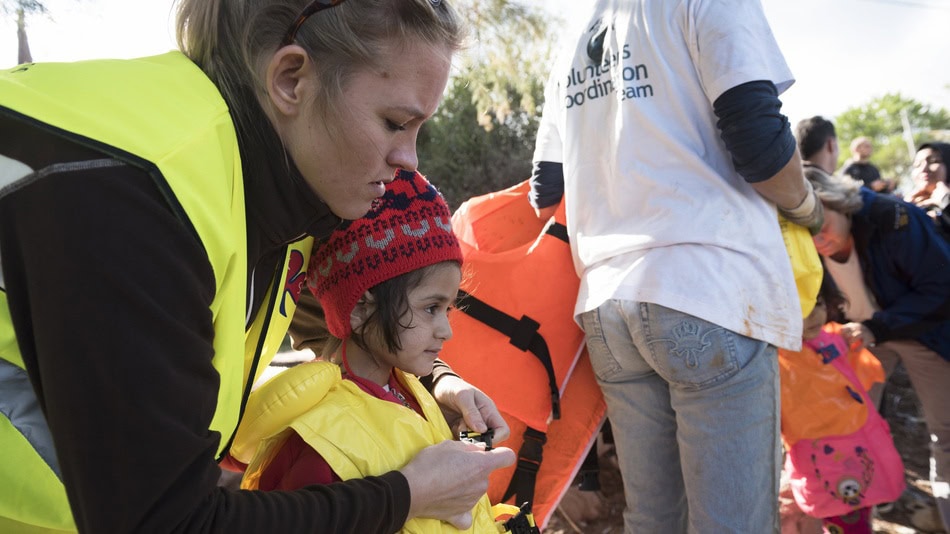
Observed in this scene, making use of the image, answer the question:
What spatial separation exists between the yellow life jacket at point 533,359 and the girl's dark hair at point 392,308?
649mm

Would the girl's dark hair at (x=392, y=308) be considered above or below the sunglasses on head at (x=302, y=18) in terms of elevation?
below

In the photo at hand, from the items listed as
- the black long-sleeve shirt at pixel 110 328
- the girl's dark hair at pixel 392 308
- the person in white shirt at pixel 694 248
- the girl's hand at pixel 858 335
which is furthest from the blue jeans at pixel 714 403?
the girl's hand at pixel 858 335

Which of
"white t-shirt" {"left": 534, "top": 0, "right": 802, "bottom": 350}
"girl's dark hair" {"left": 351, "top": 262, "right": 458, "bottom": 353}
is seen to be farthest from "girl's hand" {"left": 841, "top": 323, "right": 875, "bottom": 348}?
"girl's dark hair" {"left": 351, "top": 262, "right": 458, "bottom": 353}

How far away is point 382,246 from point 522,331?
0.83 m

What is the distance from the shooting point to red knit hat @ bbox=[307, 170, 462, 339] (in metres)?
1.69

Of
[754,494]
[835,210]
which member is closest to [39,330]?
[754,494]

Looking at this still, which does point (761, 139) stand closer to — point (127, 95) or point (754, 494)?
point (754, 494)

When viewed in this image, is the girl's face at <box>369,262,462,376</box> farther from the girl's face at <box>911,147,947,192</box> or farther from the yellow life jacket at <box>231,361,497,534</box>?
the girl's face at <box>911,147,947,192</box>

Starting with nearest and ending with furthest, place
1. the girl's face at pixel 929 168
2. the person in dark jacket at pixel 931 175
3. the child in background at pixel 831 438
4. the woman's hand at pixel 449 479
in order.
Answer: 1. the woman's hand at pixel 449 479
2. the child in background at pixel 831 438
3. the person in dark jacket at pixel 931 175
4. the girl's face at pixel 929 168

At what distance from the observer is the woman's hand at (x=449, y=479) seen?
1.30m

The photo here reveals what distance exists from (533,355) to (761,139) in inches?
40.2

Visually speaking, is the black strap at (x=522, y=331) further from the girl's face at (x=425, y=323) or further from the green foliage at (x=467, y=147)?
the green foliage at (x=467, y=147)

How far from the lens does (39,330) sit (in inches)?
33.1

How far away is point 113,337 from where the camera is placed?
0.85m
